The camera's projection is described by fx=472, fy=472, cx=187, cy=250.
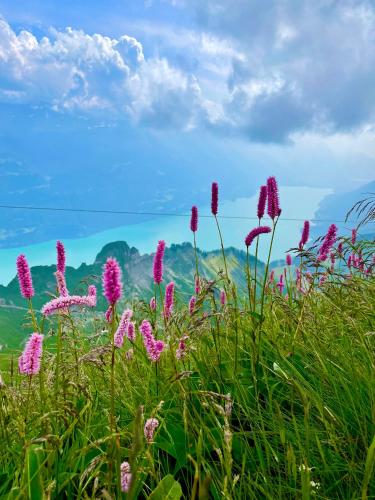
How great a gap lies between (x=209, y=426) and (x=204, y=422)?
150mm

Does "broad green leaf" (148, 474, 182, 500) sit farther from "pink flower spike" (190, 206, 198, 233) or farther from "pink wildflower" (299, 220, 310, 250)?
"pink wildflower" (299, 220, 310, 250)

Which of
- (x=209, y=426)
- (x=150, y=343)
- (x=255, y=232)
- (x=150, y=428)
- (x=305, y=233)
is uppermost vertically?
(x=255, y=232)

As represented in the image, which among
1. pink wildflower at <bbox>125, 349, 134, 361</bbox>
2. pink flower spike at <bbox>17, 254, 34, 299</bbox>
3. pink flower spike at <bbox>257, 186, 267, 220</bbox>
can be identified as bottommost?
pink wildflower at <bbox>125, 349, 134, 361</bbox>

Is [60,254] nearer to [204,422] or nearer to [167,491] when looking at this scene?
[204,422]

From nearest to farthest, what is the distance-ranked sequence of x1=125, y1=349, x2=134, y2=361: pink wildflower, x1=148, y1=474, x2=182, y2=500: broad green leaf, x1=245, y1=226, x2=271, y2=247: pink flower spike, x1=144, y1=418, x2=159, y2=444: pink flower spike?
x1=144, y1=418, x2=159, y2=444: pink flower spike
x1=148, y1=474, x2=182, y2=500: broad green leaf
x1=245, y1=226, x2=271, y2=247: pink flower spike
x1=125, y1=349, x2=134, y2=361: pink wildflower

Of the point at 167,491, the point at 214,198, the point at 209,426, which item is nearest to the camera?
the point at 167,491

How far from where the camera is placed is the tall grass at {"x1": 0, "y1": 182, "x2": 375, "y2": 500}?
1.71 m

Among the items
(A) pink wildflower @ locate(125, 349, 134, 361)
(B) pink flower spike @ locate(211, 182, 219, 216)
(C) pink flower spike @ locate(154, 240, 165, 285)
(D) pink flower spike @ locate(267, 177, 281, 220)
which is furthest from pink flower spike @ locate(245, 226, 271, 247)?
(A) pink wildflower @ locate(125, 349, 134, 361)

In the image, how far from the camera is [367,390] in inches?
95.3

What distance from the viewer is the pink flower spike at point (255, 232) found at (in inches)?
117

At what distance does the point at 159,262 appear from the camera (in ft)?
9.90

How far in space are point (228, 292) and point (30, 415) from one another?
1.92 metres

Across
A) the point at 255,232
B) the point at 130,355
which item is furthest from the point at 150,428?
the point at 130,355

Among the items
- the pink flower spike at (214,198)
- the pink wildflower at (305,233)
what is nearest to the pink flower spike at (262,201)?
the pink flower spike at (214,198)
